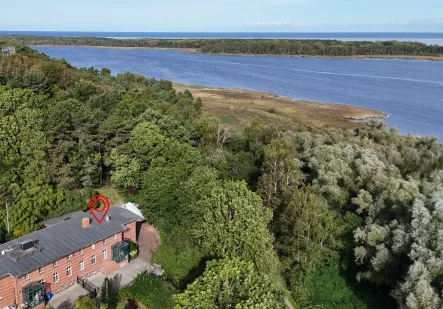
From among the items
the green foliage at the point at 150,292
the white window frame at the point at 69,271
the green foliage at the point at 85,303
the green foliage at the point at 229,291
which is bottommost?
the green foliage at the point at 150,292

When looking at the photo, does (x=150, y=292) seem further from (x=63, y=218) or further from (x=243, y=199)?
(x=63, y=218)

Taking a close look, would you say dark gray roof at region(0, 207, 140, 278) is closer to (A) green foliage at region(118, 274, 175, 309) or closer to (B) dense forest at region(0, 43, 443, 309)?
(B) dense forest at region(0, 43, 443, 309)

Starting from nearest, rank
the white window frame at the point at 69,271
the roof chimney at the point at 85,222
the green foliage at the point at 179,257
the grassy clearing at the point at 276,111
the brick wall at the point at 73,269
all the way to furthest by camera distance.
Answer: the brick wall at the point at 73,269 < the white window frame at the point at 69,271 < the green foliage at the point at 179,257 < the roof chimney at the point at 85,222 < the grassy clearing at the point at 276,111

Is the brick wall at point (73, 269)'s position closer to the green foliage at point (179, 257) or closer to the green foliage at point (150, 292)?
the green foliage at point (179, 257)

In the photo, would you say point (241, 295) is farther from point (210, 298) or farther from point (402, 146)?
point (402, 146)

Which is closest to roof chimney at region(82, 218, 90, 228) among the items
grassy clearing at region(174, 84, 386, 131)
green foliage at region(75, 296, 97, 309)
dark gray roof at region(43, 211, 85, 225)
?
dark gray roof at region(43, 211, 85, 225)

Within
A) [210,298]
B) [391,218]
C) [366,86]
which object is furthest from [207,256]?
[366,86]

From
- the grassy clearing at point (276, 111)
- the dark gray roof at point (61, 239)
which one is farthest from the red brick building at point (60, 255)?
the grassy clearing at point (276, 111)

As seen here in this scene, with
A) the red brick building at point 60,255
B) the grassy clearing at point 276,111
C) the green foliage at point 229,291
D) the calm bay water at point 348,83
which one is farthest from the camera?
the calm bay water at point 348,83

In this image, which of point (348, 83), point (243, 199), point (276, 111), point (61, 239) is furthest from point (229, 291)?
point (348, 83)
